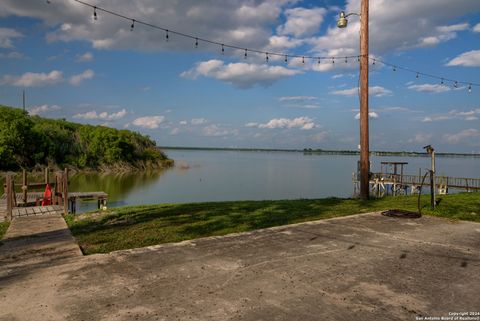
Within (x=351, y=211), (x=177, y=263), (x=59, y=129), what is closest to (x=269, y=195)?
(x=351, y=211)

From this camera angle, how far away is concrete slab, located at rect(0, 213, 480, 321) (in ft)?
12.6

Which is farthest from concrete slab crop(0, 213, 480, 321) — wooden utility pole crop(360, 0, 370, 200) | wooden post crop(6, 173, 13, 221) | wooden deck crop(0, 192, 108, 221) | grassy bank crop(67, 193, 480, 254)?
wooden deck crop(0, 192, 108, 221)

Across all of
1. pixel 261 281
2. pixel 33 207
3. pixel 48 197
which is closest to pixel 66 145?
pixel 48 197

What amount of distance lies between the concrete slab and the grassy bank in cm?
85

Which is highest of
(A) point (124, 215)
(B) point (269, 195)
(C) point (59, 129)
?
(C) point (59, 129)

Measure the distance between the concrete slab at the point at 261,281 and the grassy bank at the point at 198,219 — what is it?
33.6 inches

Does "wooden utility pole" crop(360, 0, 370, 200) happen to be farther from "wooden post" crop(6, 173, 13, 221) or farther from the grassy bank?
"wooden post" crop(6, 173, 13, 221)

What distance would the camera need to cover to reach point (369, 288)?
446 cm

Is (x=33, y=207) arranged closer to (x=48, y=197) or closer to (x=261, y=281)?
(x=48, y=197)

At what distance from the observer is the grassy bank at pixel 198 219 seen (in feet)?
23.5

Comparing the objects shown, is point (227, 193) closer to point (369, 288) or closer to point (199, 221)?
point (199, 221)

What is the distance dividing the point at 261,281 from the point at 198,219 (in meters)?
4.66

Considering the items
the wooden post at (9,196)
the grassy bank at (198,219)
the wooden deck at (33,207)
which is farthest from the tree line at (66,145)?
the grassy bank at (198,219)

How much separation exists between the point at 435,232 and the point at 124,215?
7369 millimetres
